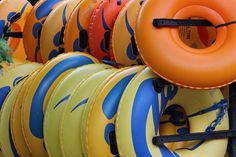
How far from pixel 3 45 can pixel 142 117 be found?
138cm

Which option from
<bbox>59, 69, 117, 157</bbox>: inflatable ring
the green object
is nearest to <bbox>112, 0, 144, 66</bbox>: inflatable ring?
<bbox>59, 69, 117, 157</bbox>: inflatable ring

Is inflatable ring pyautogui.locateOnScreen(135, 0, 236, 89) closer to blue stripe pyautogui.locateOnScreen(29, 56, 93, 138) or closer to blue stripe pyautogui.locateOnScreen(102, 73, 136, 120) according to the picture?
blue stripe pyautogui.locateOnScreen(102, 73, 136, 120)

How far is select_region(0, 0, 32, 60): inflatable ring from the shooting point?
3707mm

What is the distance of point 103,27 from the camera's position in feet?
9.90

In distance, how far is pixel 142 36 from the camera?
214 cm

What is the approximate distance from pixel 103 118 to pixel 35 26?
1.45 metres

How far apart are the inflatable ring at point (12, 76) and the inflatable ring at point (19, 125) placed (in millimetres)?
252

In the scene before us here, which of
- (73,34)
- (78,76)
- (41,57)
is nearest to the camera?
(78,76)

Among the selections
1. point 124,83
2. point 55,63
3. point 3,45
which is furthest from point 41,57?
point 124,83

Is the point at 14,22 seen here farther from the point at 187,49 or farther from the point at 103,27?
the point at 187,49

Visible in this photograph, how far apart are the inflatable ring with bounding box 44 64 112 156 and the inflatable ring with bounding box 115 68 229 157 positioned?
0.43m

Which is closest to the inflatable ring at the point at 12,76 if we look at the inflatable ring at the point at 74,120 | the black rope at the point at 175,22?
the inflatable ring at the point at 74,120

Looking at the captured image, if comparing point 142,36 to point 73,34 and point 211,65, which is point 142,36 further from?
point 73,34

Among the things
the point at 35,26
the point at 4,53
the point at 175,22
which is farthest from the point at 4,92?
the point at 175,22
